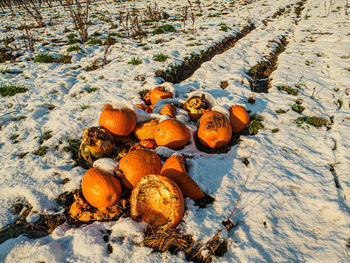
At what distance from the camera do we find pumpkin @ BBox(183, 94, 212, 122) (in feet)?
14.4

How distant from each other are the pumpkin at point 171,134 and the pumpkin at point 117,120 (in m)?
0.60

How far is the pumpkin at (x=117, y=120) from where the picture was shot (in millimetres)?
3705

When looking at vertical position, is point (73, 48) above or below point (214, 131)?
above

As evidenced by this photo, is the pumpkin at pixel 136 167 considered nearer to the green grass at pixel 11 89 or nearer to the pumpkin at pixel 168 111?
the pumpkin at pixel 168 111

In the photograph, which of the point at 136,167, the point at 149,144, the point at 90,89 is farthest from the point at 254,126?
the point at 90,89

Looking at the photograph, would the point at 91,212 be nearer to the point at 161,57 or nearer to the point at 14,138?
the point at 14,138

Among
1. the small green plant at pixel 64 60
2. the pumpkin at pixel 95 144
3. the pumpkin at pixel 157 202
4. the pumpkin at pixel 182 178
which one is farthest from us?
the small green plant at pixel 64 60

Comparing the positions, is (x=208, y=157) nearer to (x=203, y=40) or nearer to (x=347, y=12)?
(x=203, y=40)

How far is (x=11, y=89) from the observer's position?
240 inches

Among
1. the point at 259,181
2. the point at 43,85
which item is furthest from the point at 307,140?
the point at 43,85

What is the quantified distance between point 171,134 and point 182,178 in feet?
3.33

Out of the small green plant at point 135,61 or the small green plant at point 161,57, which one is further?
the small green plant at point 161,57

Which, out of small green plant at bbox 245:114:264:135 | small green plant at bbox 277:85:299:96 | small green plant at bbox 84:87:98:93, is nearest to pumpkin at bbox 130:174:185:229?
small green plant at bbox 245:114:264:135

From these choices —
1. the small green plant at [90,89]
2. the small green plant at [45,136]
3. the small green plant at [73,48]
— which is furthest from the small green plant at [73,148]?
the small green plant at [73,48]
